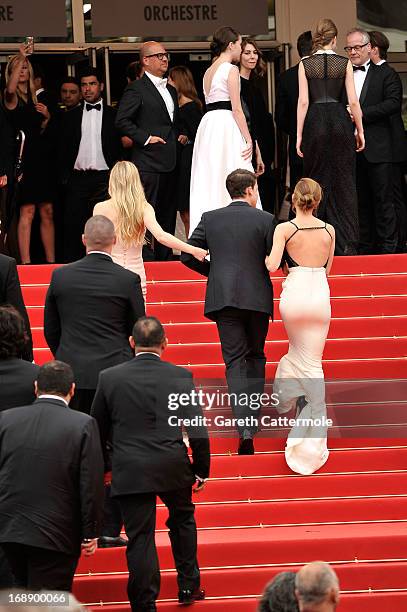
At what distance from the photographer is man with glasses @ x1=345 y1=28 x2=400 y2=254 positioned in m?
13.4

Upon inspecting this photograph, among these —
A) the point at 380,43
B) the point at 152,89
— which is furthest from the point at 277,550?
the point at 380,43

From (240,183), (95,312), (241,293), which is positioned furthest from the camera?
(240,183)

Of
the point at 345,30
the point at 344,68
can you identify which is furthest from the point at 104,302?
the point at 345,30

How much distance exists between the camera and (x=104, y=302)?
27.7 ft

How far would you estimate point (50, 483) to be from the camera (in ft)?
23.9

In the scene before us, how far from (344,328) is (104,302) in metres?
3.51

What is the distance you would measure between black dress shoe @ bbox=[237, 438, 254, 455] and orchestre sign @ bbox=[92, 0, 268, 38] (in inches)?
346

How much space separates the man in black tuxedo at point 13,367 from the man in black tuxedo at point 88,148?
6807mm

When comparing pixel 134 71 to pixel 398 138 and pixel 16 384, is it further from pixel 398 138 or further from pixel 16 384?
pixel 16 384

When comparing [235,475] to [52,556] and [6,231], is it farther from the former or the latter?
[6,231]

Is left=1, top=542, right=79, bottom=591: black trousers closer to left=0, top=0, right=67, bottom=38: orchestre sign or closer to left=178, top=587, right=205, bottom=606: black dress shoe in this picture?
left=178, top=587, right=205, bottom=606: black dress shoe

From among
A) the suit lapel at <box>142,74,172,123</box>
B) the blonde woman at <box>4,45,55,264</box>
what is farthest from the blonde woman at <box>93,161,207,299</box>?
the blonde woman at <box>4,45,55,264</box>

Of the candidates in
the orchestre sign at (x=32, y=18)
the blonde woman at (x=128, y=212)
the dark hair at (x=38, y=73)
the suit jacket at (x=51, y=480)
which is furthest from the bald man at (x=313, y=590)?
the orchestre sign at (x=32, y=18)

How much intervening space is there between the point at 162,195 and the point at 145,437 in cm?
589
